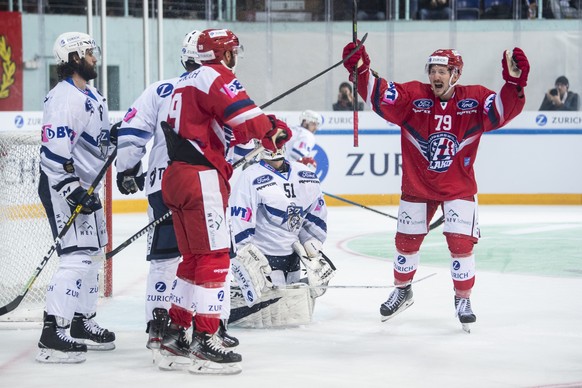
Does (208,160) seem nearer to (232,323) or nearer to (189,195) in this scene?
(189,195)

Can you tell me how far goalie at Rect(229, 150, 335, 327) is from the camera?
186 inches

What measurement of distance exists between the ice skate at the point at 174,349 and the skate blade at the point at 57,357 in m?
0.31

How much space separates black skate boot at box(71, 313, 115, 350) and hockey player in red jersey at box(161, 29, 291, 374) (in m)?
0.57

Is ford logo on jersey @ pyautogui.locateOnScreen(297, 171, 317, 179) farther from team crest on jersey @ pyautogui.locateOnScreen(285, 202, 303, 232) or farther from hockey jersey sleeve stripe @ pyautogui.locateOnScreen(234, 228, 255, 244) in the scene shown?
hockey jersey sleeve stripe @ pyautogui.locateOnScreen(234, 228, 255, 244)

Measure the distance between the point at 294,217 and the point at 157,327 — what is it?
3.42 feet

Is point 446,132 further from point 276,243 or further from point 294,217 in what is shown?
point 276,243

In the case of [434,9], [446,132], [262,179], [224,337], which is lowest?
[224,337]

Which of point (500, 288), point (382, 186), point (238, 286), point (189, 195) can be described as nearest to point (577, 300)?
point (500, 288)

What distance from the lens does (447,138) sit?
4.82m

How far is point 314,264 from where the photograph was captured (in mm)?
4922

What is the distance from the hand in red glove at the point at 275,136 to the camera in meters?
3.77

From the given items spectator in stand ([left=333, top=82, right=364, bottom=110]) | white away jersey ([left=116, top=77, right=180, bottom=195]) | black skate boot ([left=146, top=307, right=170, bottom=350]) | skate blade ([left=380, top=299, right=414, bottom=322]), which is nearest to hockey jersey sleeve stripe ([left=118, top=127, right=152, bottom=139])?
white away jersey ([left=116, top=77, right=180, bottom=195])

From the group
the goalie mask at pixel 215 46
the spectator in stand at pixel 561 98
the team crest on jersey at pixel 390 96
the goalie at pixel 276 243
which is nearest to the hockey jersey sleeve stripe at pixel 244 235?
the goalie at pixel 276 243

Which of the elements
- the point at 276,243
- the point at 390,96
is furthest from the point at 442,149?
the point at 276,243
